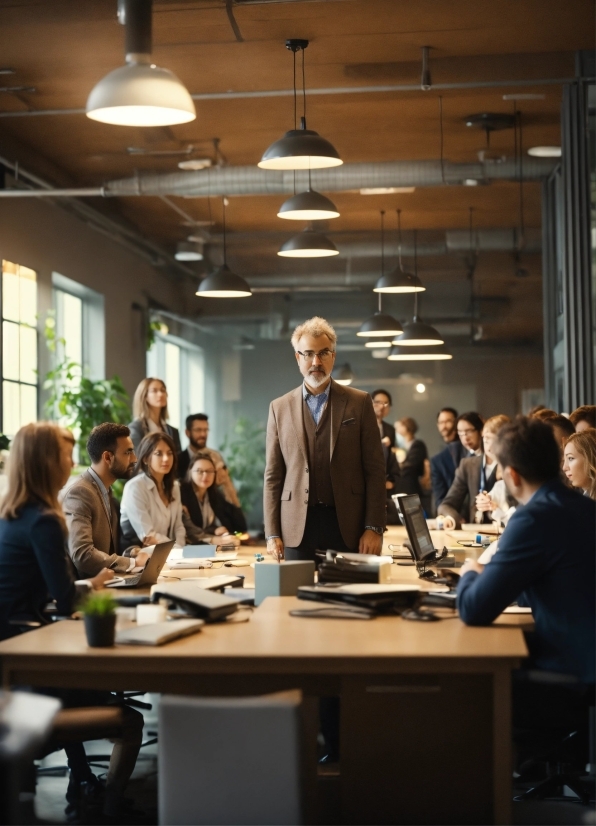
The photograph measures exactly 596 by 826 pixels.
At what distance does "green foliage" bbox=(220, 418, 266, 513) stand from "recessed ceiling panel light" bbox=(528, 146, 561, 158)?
589 cm

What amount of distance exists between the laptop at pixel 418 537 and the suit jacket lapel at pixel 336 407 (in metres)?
0.43

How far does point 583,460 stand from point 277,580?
1.66 m

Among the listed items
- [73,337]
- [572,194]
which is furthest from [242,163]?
[572,194]

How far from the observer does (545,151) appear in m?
9.27

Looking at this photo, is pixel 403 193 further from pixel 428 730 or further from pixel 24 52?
pixel 428 730

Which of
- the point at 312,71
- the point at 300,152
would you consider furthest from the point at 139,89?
the point at 312,71

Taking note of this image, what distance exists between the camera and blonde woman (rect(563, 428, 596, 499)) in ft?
15.0

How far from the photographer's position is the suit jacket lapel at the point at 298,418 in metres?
4.77

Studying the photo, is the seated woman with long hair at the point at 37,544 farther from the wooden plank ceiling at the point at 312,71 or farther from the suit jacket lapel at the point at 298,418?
the wooden plank ceiling at the point at 312,71

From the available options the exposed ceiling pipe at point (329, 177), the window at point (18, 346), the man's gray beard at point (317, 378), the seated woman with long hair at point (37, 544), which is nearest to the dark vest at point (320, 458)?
the man's gray beard at point (317, 378)

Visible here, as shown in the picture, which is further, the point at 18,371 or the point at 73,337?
the point at 73,337

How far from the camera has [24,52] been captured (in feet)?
22.8

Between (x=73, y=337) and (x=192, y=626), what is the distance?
8682mm

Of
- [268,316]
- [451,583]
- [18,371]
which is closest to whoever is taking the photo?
[451,583]
